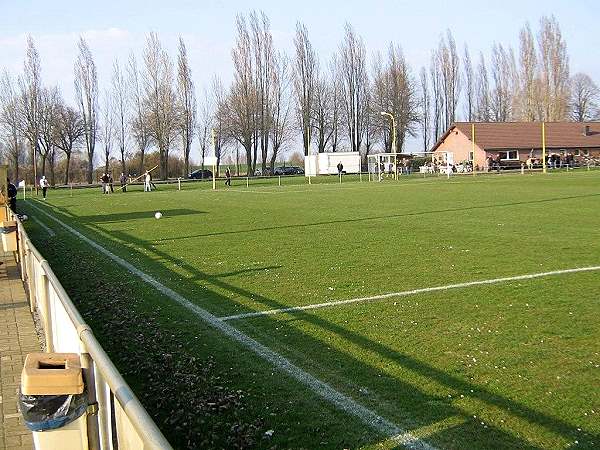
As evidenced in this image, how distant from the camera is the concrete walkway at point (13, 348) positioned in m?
5.03

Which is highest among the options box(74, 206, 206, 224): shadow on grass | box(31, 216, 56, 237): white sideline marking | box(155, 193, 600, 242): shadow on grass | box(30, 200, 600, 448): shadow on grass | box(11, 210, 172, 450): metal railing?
box(11, 210, 172, 450): metal railing

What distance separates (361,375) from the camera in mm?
5945

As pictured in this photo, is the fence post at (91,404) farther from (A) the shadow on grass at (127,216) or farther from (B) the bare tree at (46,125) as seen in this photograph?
(B) the bare tree at (46,125)

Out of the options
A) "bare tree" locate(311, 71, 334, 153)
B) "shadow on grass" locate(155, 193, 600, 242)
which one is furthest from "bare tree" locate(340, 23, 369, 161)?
"shadow on grass" locate(155, 193, 600, 242)

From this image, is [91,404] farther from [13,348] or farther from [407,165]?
[407,165]

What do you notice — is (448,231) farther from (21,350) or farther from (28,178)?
(28,178)

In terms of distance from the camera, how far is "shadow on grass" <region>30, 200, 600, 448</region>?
4.58m

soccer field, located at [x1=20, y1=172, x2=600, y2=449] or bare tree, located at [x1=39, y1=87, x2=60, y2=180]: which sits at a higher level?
bare tree, located at [x1=39, y1=87, x2=60, y2=180]

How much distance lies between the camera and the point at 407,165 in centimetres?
8031

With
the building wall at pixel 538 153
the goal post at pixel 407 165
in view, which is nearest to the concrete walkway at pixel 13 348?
the goal post at pixel 407 165

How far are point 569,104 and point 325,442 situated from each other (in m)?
99.7

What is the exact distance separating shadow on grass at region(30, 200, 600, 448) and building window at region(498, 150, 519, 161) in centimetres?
7324

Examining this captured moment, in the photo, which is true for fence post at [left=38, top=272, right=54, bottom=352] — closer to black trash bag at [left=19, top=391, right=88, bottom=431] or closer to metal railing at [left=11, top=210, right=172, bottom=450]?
metal railing at [left=11, top=210, right=172, bottom=450]

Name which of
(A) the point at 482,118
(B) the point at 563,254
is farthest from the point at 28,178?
(B) the point at 563,254
